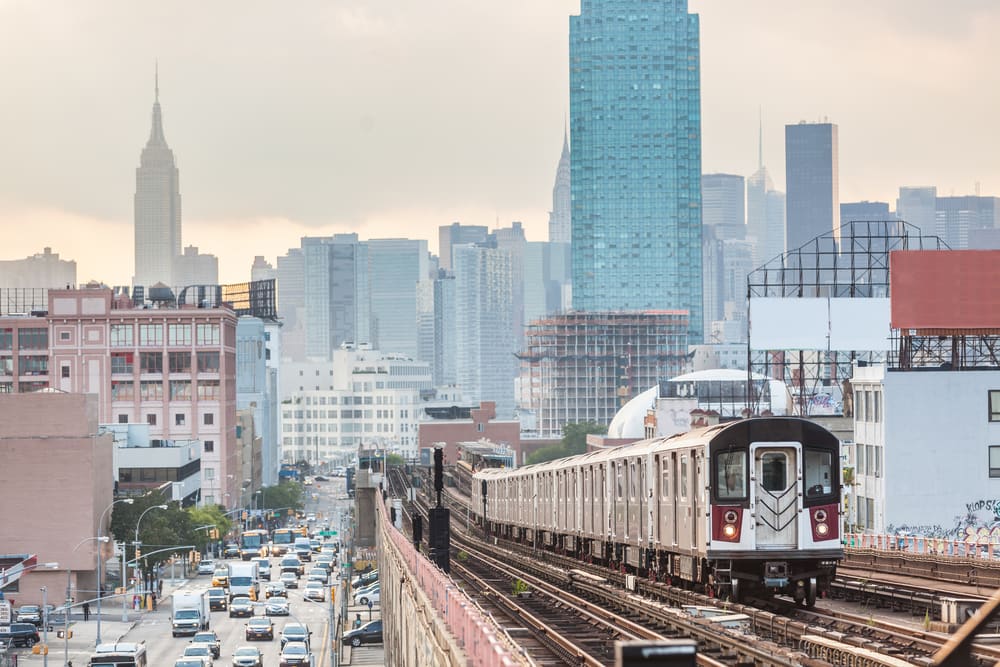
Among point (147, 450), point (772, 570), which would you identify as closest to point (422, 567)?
point (772, 570)

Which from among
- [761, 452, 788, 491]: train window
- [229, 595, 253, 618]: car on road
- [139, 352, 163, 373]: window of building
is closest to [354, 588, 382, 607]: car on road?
[229, 595, 253, 618]: car on road

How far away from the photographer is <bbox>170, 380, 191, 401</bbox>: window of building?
153 metres

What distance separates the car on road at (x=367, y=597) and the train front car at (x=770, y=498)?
220ft

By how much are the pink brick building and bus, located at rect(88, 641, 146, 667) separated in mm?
91310

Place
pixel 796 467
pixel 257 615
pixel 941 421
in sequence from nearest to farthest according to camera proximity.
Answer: pixel 796 467
pixel 941 421
pixel 257 615

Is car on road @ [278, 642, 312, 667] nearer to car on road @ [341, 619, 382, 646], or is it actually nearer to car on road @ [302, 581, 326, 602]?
car on road @ [341, 619, 382, 646]

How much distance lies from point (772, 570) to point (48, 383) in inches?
5297

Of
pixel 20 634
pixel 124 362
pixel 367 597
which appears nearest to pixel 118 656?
pixel 20 634

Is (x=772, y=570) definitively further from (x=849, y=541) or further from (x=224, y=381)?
(x=224, y=381)

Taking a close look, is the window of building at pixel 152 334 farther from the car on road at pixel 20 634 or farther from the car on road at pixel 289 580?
the car on road at pixel 20 634

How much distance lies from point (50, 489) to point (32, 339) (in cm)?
7072

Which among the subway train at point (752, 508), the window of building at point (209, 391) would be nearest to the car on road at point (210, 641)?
the subway train at point (752, 508)

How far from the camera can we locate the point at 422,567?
28.8 metres

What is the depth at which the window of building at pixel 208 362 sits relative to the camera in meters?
153
